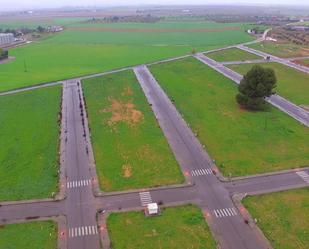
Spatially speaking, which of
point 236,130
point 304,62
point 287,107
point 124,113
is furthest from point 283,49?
Result: point 124,113

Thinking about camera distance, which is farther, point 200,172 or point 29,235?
point 200,172

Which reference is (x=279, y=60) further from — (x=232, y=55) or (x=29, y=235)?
(x=29, y=235)

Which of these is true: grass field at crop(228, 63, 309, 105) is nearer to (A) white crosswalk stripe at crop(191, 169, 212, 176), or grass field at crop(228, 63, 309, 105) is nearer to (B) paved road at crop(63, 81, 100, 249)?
(A) white crosswalk stripe at crop(191, 169, 212, 176)

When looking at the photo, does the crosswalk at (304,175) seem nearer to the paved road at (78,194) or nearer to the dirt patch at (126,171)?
the dirt patch at (126,171)

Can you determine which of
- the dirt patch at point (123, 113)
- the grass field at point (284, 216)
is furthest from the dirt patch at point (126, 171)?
the grass field at point (284, 216)

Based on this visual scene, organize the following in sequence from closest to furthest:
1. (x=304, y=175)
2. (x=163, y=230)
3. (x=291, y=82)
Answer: (x=163, y=230), (x=304, y=175), (x=291, y=82)

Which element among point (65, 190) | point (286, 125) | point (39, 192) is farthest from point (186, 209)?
point (286, 125)
